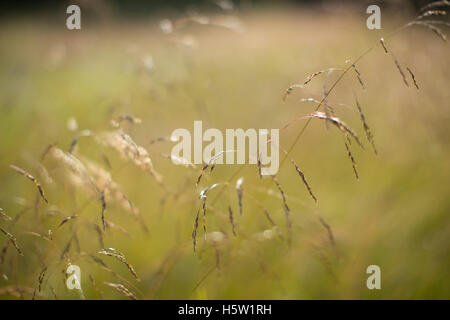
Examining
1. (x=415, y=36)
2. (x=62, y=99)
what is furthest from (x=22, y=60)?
(x=415, y=36)

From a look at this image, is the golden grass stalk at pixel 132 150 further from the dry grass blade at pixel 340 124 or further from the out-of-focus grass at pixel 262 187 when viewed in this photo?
the dry grass blade at pixel 340 124

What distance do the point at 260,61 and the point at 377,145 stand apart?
5.60 feet

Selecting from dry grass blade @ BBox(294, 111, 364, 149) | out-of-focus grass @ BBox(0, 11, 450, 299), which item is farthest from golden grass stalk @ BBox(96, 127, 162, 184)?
dry grass blade @ BBox(294, 111, 364, 149)

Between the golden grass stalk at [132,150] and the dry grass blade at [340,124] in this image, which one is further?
the golden grass stalk at [132,150]

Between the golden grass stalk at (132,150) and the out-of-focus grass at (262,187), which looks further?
the out-of-focus grass at (262,187)

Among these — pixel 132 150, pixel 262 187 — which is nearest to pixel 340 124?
pixel 132 150

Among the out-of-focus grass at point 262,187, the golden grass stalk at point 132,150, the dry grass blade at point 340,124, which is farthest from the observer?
the out-of-focus grass at point 262,187

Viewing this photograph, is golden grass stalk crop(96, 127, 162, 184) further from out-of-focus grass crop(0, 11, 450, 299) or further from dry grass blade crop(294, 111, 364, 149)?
dry grass blade crop(294, 111, 364, 149)

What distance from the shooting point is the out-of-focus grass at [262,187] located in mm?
1310

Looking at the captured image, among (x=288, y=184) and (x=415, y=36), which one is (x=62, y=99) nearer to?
(x=288, y=184)

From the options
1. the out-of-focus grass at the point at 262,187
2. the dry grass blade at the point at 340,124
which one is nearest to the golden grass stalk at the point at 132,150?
the out-of-focus grass at the point at 262,187

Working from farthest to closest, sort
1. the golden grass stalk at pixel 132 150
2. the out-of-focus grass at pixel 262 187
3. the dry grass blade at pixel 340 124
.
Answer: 1. the out-of-focus grass at pixel 262 187
2. the golden grass stalk at pixel 132 150
3. the dry grass blade at pixel 340 124

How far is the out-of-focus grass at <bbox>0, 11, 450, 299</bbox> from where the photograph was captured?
4.30 feet
